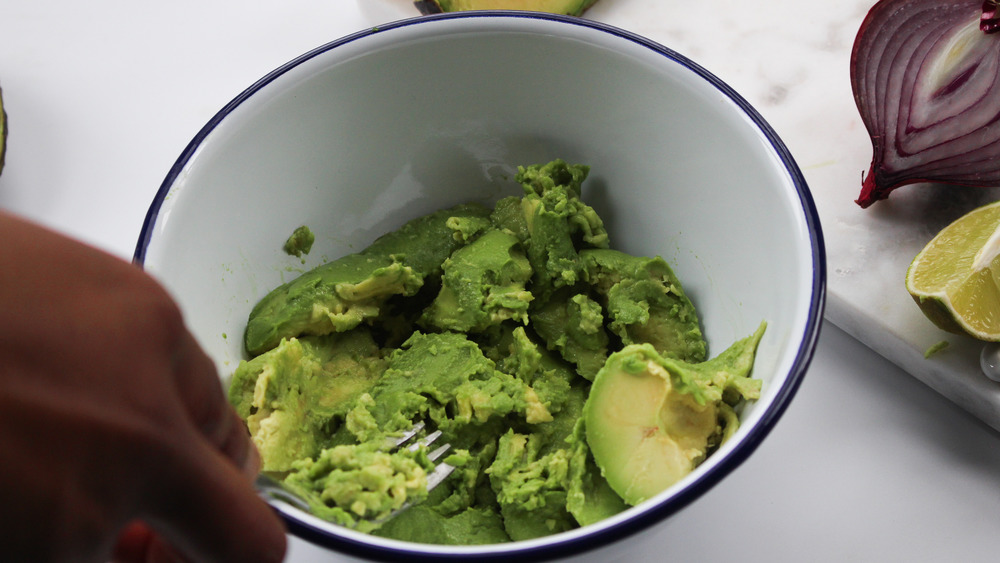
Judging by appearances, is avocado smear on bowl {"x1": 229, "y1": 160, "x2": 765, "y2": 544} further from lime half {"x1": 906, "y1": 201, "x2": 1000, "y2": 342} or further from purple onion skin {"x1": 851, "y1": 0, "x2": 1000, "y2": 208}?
purple onion skin {"x1": 851, "y1": 0, "x2": 1000, "y2": 208}

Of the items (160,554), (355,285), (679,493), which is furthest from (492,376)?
(160,554)

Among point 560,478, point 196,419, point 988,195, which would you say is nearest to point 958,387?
point 988,195

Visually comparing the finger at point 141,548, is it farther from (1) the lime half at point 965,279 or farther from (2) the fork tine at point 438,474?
(1) the lime half at point 965,279

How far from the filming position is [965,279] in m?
0.99

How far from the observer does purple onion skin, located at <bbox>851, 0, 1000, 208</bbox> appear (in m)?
1.11

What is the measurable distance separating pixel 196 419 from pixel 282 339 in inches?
16.3

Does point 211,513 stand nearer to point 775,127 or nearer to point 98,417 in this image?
point 98,417

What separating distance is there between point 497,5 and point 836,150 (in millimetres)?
629

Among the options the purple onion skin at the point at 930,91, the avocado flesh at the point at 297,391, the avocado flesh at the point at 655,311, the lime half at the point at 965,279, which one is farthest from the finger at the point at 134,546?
the purple onion skin at the point at 930,91

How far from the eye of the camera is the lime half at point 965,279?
0.99 meters

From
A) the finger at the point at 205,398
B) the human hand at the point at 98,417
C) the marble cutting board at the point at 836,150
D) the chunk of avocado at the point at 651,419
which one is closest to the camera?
the human hand at the point at 98,417

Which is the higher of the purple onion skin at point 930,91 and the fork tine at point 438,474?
the purple onion skin at point 930,91

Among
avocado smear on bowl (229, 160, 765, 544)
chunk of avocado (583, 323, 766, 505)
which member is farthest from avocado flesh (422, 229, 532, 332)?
chunk of avocado (583, 323, 766, 505)

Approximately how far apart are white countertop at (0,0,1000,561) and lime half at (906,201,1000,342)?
127 mm
